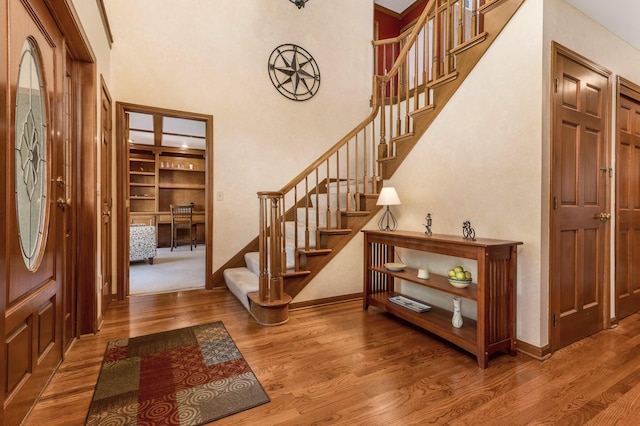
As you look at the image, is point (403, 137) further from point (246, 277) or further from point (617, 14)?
point (246, 277)

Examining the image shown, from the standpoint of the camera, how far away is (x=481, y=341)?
6.34ft

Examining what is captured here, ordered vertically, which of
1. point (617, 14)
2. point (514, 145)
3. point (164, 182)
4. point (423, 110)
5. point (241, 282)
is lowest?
point (241, 282)

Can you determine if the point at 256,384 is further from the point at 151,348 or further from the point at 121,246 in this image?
the point at 121,246

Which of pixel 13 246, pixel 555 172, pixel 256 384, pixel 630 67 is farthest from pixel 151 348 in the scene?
pixel 630 67

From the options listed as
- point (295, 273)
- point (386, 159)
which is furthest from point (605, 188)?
point (295, 273)

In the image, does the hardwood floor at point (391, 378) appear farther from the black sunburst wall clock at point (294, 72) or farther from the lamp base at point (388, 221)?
the black sunburst wall clock at point (294, 72)

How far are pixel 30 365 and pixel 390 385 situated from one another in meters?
1.83

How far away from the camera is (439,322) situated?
2334 mm

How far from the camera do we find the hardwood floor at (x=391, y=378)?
1.48 metres

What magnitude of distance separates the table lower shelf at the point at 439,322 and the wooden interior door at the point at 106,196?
2530 millimetres

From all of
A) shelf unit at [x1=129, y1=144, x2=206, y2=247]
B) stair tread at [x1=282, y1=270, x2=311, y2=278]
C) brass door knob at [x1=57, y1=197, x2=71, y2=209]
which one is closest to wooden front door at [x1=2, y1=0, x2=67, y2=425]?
brass door knob at [x1=57, y1=197, x2=71, y2=209]

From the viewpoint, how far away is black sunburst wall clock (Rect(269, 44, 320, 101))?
413 centimetres

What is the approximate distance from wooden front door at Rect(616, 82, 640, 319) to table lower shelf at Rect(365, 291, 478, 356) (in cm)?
155

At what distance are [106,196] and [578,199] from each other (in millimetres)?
4050
